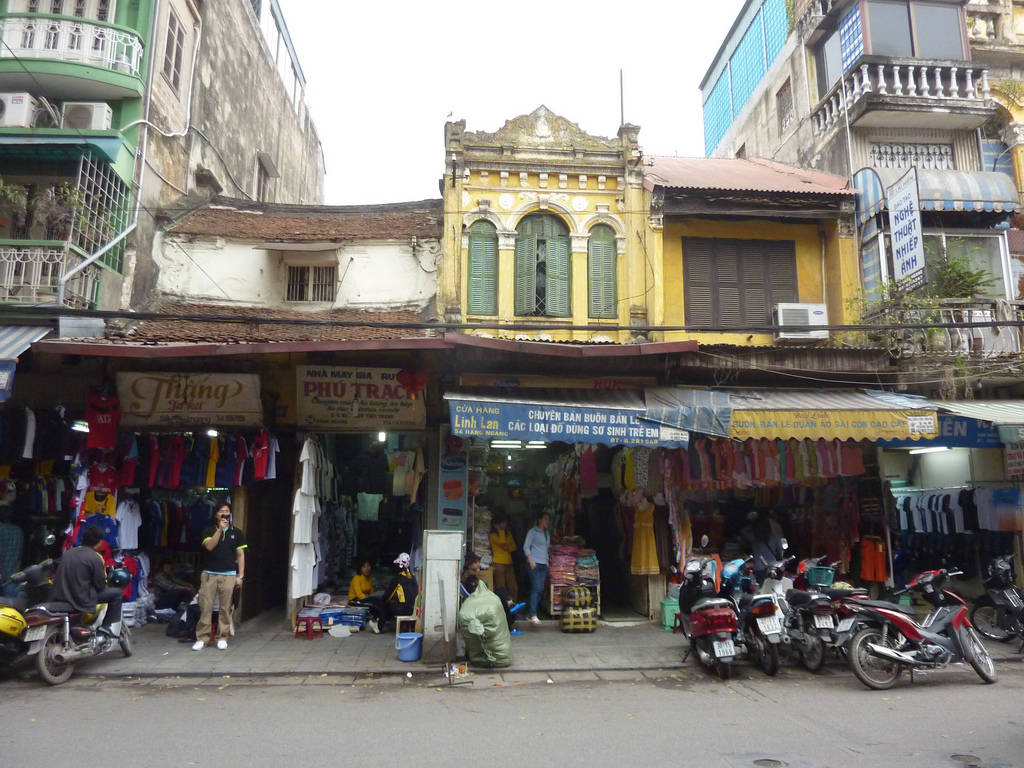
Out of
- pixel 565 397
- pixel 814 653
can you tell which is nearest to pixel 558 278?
pixel 565 397

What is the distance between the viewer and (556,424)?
30.7 feet

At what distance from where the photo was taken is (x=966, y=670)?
810cm

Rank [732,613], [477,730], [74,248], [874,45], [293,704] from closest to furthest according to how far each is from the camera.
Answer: [477,730], [293,704], [732,613], [74,248], [874,45]

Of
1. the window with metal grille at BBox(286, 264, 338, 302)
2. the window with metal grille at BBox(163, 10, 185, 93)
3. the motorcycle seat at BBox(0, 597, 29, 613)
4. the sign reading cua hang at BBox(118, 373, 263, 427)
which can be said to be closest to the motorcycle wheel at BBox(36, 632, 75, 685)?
the motorcycle seat at BBox(0, 597, 29, 613)

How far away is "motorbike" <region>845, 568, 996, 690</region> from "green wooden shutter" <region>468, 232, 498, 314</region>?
750 centimetres

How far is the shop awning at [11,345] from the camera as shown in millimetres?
8500

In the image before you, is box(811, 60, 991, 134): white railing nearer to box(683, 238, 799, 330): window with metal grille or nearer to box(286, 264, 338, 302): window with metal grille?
box(683, 238, 799, 330): window with metal grille

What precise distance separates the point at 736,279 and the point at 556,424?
19.0 feet

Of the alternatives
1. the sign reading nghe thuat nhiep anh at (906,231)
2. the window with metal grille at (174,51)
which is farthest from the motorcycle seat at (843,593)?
the window with metal grille at (174,51)

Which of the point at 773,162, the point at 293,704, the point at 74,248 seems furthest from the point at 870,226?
the point at 74,248

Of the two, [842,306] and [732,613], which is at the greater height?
[842,306]

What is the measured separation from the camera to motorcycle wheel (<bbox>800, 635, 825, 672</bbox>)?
8000 mm

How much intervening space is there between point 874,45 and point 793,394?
28.9ft

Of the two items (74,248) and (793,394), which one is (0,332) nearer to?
(74,248)
